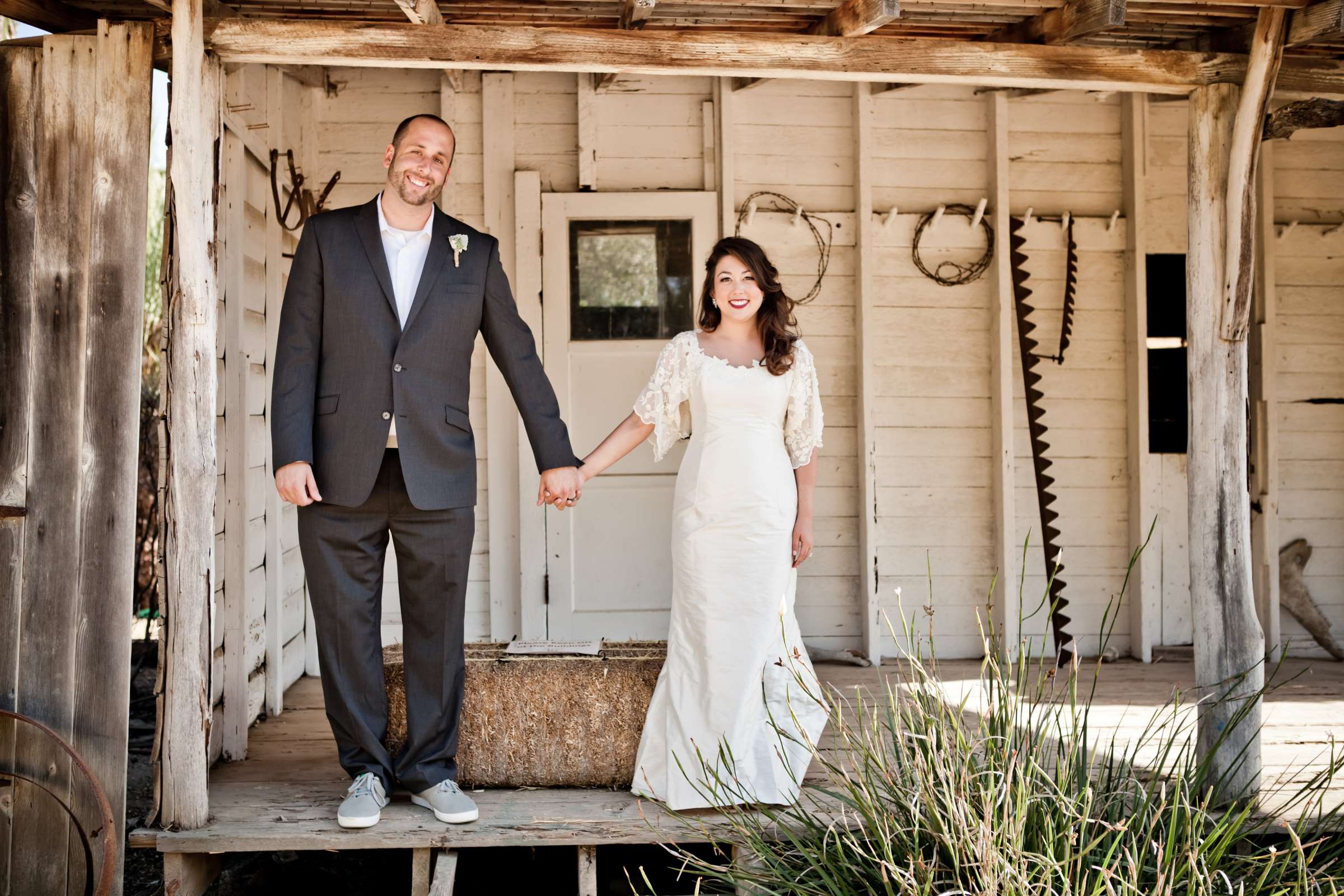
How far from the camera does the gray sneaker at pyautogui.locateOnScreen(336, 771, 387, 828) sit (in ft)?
10.2

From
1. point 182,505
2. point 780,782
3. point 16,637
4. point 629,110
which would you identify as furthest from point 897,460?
point 16,637

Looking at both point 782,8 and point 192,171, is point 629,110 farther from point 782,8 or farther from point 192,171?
point 192,171

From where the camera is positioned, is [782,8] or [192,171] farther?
[782,8]

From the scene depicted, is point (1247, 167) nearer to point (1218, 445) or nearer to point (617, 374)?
point (1218, 445)

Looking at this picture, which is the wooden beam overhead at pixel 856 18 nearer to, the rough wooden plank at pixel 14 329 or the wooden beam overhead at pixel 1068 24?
the wooden beam overhead at pixel 1068 24

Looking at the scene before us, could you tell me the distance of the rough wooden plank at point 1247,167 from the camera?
11.0 feet

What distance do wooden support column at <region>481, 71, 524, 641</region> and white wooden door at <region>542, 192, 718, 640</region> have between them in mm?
178

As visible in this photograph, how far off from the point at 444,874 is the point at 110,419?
152 centimetres

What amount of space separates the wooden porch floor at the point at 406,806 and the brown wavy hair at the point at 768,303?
134cm

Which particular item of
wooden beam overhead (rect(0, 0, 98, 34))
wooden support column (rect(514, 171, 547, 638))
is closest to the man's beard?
wooden beam overhead (rect(0, 0, 98, 34))

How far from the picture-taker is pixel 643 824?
3.16m

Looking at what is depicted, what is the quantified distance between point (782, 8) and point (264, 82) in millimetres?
2163

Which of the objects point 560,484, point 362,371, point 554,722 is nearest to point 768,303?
point 560,484

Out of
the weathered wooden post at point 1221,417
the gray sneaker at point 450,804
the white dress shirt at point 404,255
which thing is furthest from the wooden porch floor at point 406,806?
the white dress shirt at point 404,255
